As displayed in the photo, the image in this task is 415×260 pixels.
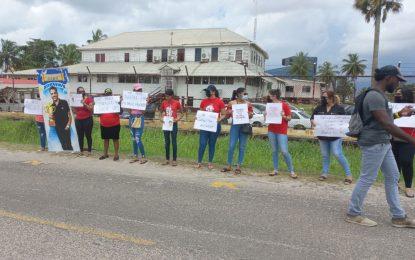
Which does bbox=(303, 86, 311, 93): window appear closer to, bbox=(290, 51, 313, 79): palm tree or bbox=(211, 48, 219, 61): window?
bbox=(211, 48, 219, 61): window

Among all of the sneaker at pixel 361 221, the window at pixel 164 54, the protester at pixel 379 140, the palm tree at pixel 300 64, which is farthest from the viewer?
the palm tree at pixel 300 64

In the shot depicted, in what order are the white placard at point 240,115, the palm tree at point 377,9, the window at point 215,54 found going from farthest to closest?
the window at point 215,54 < the palm tree at point 377,9 < the white placard at point 240,115

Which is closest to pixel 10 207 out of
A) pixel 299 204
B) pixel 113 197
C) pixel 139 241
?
pixel 113 197

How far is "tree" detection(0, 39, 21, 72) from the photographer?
7631 centimetres

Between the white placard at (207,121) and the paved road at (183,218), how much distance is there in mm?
1117

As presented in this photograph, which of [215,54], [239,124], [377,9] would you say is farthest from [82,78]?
[239,124]

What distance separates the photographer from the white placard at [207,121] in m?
8.30

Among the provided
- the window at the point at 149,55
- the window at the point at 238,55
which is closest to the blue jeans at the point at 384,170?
the window at the point at 238,55

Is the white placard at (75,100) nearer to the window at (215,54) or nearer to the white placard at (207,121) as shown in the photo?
the white placard at (207,121)

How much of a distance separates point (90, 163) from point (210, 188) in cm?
353

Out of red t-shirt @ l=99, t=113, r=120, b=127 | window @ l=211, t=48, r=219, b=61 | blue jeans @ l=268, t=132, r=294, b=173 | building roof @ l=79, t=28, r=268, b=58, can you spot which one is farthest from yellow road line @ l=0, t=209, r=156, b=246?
window @ l=211, t=48, r=219, b=61

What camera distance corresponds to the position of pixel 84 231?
452 cm

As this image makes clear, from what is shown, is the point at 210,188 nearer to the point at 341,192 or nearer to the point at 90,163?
the point at 341,192

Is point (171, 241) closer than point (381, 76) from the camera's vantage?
A: Yes
